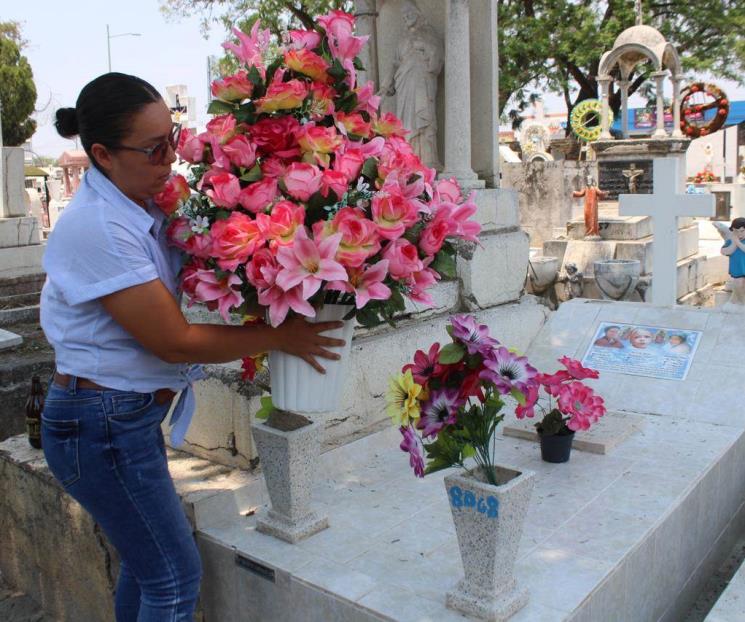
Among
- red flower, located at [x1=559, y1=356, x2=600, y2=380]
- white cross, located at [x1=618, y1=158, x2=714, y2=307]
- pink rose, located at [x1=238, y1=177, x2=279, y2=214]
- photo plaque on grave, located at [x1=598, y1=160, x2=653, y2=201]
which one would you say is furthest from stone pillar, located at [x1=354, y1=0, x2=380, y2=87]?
photo plaque on grave, located at [x1=598, y1=160, x2=653, y2=201]

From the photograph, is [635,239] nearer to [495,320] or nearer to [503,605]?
[495,320]

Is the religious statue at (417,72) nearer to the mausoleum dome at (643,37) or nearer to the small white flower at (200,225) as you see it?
the small white flower at (200,225)

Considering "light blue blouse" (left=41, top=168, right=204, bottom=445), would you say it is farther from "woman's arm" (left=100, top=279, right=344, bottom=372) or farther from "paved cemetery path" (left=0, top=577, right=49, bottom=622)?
"paved cemetery path" (left=0, top=577, right=49, bottom=622)

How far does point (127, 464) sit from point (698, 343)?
3.55m

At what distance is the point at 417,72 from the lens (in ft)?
16.0

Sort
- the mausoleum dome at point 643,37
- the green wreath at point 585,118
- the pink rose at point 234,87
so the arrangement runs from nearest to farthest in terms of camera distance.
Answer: the pink rose at point 234,87 < the mausoleum dome at point 643,37 < the green wreath at point 585,118

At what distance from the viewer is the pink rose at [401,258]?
2.04 m

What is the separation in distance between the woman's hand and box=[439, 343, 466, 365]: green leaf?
11.4 inches

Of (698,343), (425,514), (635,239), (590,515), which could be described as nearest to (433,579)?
(425,514)

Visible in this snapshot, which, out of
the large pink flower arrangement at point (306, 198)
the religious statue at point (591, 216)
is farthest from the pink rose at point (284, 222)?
the religious statue at point (591, 216)

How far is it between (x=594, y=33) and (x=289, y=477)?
19319 millimetres

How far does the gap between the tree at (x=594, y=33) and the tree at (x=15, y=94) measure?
1358cm

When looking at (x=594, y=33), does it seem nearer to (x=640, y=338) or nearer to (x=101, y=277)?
(x=640, y=338)

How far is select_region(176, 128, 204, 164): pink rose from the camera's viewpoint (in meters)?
2.21
